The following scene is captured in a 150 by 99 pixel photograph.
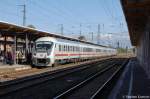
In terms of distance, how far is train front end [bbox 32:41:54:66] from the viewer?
35478 millimetres

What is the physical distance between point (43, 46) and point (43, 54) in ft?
3.26

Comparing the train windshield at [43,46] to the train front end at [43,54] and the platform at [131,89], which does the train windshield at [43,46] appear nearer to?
the train front end at [43,54]

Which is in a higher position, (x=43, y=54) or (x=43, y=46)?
(x=43, y=46)

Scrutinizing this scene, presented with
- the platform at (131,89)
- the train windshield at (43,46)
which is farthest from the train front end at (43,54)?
the platform at (131,89)

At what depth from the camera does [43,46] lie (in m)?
36.2

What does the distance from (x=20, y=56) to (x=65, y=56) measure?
8.08 m

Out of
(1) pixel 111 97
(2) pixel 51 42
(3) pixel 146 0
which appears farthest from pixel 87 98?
(2) pixel 51 42

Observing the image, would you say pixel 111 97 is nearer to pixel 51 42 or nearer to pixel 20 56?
pixel 51 42

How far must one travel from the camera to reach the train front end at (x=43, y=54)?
116ft

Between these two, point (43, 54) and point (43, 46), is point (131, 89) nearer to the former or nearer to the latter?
point (43, 54)

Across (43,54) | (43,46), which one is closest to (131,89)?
(43,54)

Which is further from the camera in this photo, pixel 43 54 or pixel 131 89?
pixel 43 54

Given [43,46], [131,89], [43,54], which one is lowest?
[131,89]

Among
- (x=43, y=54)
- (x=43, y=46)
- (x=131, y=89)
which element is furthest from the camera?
(x=43, y=46)
